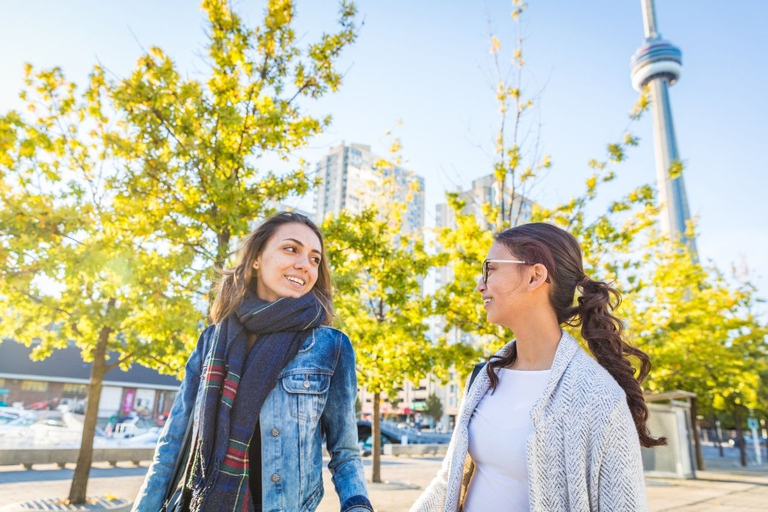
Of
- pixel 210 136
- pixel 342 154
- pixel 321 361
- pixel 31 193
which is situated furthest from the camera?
pixel 342 154

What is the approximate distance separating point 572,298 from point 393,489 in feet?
37.1

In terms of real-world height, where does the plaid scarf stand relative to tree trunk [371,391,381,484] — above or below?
above

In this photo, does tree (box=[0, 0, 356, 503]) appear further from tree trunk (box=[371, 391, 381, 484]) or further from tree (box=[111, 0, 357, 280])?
tree trunk (box=[371, 391, 381, 484])

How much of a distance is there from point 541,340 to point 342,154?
116579 millimetres

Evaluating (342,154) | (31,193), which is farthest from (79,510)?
(342,154)

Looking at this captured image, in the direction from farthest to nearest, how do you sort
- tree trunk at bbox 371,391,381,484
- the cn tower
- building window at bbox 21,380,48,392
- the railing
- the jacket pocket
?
1. the cn tower
2. building window at bbox 21,380,48,392
3. the railing
4. tree trunk at bbox 371,391,381,484
5. the jacket pocket

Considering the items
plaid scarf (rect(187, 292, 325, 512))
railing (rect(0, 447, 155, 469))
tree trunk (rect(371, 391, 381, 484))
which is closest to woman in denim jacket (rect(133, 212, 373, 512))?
plaid scarf (rect(187, 292, 325, 512))

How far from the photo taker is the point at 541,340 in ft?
7.50

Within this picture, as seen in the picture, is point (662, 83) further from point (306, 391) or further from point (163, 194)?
point (306, 391)

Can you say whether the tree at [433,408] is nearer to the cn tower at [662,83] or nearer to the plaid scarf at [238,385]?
the cn tower at [662,83]

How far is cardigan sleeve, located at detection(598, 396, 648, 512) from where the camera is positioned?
1.67 metres

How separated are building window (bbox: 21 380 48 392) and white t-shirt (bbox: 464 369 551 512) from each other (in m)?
46.8

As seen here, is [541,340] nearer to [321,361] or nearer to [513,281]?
[513,281]

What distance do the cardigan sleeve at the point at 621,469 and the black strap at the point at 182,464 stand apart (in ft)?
5.29
